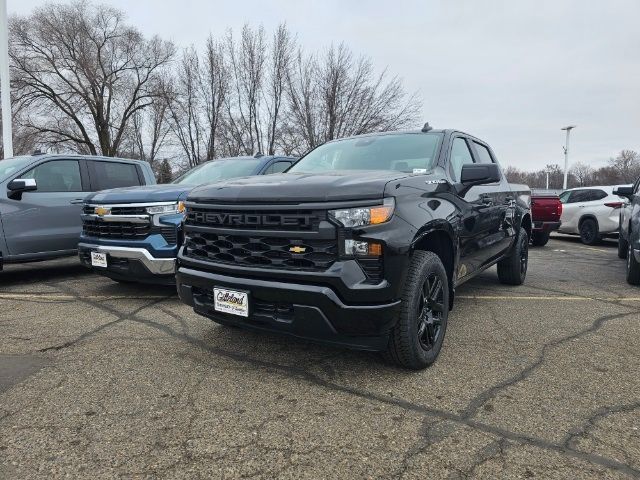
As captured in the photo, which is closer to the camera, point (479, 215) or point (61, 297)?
point (479, 215)

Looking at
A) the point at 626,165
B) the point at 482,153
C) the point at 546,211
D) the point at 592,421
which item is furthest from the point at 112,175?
the point at 626,165

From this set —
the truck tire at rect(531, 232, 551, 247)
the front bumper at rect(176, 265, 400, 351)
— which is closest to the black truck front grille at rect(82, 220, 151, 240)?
the front bumper at rect(176, 265, 400, 351)

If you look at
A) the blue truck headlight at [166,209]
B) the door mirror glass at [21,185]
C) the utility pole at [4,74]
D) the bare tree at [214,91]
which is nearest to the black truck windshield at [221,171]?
the blue truck headlight at [166,209]

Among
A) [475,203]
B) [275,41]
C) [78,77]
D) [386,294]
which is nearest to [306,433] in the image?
[386,294]

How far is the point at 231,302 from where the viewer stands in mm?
2998

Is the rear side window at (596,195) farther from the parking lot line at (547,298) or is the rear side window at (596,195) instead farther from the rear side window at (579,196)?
the parking lot line at (547,298)

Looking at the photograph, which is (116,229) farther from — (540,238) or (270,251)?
(540,238)

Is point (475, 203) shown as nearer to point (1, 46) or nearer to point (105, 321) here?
point (105, 321)

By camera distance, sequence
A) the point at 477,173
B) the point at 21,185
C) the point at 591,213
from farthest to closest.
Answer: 1. the point at 591,213
2. the point at 21,185
3. the point at 477,173

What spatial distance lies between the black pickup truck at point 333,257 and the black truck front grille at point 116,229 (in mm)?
1640

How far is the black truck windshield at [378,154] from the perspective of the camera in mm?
3932

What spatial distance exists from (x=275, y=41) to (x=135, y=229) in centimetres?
2404

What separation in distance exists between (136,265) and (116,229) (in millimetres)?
526

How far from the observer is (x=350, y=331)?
2.75 m
